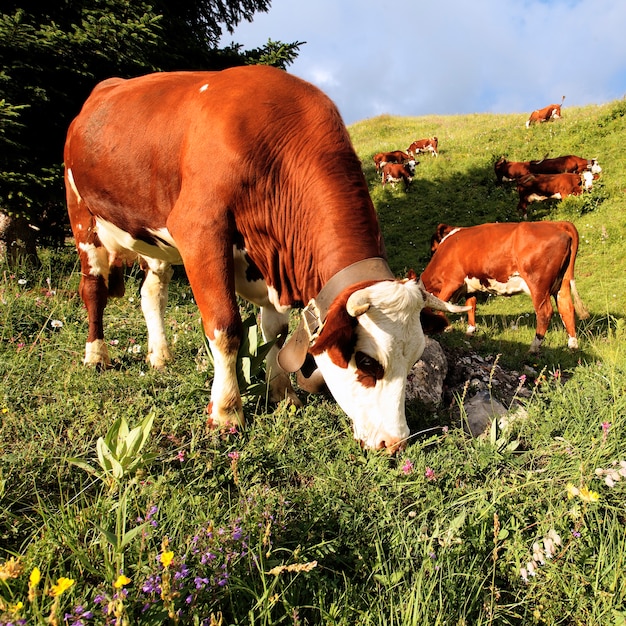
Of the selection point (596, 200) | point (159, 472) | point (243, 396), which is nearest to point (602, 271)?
point (596, 200)

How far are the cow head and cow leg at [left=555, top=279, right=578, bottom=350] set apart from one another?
578 centimetres

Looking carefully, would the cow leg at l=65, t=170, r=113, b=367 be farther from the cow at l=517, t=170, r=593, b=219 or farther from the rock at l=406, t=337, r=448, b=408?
the cow at l=517, t=170, r=593, b=219

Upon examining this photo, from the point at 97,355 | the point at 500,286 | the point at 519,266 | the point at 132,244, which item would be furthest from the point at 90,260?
the point at 500,286

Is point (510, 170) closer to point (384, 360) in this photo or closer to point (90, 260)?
point (90, 260)

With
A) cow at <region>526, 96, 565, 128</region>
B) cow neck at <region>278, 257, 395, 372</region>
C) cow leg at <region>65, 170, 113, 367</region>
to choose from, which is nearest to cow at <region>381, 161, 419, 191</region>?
cow at <region>526, 96, 565, 128</region>

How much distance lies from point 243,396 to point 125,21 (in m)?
5.43

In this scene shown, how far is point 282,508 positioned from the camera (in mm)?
2447

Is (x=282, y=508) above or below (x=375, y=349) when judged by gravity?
below

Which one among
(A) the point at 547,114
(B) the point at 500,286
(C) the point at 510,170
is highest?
(A) the point at 547,114

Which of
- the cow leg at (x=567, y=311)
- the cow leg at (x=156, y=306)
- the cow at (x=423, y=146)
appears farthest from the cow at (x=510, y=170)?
the cow leg at (x=156, y=306)

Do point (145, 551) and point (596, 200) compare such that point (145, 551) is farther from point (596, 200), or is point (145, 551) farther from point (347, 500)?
point (596, 200)

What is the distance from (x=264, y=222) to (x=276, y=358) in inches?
41.5

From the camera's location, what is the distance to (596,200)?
1492cm

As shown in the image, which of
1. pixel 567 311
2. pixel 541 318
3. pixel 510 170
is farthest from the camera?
pixel 510 170
